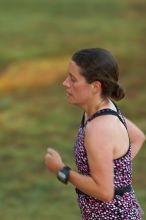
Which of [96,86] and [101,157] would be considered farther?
[96,86]

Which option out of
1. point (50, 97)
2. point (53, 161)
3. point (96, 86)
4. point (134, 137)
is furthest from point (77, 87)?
point (50, 97)

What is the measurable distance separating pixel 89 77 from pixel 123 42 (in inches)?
324

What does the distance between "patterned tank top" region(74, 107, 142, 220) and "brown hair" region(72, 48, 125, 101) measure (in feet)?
0.49

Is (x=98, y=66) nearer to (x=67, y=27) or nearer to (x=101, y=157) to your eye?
(x=101, y=157)

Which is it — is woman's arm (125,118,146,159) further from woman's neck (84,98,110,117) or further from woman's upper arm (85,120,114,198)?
woman's upper arm (85,120,114,198)

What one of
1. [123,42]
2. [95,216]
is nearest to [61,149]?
[95,216]

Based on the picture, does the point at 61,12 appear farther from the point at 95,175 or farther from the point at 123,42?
the point at 95,175

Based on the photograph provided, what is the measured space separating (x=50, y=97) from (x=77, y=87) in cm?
556

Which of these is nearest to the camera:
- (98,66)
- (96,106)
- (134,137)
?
(98,66)

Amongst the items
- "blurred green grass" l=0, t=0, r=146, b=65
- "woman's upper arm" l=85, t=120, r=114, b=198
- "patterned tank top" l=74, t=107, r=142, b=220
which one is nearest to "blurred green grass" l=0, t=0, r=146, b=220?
"blurred green grass" l=0, t=0, r=146, b=65

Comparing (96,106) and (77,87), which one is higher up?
(77,87)

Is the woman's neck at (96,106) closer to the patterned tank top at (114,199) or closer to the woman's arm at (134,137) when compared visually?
the patterned tank top at (114,199)

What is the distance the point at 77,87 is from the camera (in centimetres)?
328

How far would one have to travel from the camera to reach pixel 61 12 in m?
13.6
